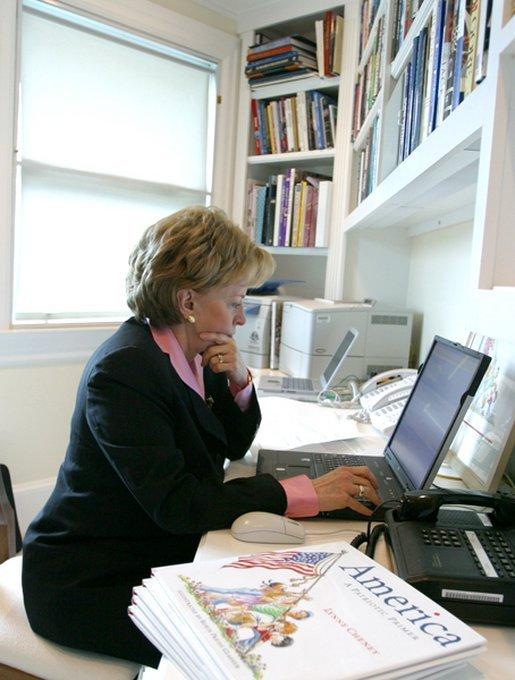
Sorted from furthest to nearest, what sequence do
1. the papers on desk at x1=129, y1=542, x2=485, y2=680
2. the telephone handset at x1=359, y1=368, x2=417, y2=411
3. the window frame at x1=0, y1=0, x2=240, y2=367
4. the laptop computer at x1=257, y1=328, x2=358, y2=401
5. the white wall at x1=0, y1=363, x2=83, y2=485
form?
1. the white wall at x1=0, y1=363, x2=83, y2=485
2. the window frame at x1=0, y1=0, x2=240, y2=367
3. the laptop computer at x1=257, y1=328, x2=358, y2=401
4. the telephone handset at x1=359, y1=368, x2=417, y2=411
5. the papers on desk at x1=129, y1=542, x2=485, y2=680

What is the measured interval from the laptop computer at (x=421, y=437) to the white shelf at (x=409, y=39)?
29.9 inches

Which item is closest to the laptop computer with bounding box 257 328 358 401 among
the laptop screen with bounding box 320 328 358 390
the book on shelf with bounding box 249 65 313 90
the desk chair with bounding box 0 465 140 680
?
the laptop screen with bounding box 320 328 358 390

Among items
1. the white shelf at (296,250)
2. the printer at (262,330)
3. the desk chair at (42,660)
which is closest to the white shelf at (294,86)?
the white shelf at (296,250)

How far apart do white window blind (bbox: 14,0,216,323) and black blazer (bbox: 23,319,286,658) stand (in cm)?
155

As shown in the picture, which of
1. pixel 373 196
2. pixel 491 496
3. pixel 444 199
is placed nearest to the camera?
pixel 491 496

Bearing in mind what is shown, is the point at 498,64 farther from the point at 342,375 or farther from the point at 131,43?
the point at 131,43

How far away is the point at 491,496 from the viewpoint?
810 mm

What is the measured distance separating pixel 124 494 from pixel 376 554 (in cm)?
44

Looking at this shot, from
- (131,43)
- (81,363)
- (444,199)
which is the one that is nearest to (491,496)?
(444,199)

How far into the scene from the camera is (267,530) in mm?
853

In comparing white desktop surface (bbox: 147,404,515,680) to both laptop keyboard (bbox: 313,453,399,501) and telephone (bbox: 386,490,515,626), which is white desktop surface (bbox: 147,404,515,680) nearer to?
telephone (bbox: 386,490,515,626)

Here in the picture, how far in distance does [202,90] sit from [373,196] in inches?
62.4

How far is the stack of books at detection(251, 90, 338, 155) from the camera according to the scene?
2816 mm

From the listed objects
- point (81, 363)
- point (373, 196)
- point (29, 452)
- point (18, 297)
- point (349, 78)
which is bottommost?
point (29, 452)
